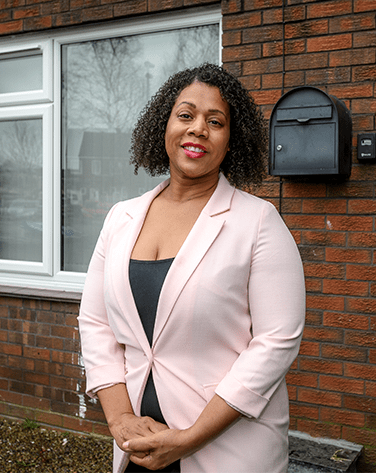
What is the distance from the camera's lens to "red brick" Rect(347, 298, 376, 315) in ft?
9.77

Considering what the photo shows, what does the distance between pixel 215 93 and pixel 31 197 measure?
2.97m

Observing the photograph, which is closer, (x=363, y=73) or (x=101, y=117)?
(x=363, y=73)

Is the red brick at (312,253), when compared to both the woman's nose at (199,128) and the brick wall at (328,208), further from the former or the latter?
the woman's nose at (199,128)

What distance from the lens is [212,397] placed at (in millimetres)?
1535

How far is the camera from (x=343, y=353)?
120 inches

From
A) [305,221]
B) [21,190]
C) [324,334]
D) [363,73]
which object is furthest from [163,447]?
[21,190]

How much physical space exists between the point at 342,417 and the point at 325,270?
0.85 meters

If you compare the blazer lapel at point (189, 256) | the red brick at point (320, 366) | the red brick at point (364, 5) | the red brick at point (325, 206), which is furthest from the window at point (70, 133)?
the blazer lapel at point (189, 256)

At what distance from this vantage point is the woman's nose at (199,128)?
1.65 m

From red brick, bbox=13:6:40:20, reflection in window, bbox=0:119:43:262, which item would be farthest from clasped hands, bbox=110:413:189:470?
red brick, bbox=13:6:40:20

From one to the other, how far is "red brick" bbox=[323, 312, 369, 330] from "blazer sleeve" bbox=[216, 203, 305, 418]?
161 cm

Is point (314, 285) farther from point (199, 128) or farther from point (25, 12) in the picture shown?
point (25, 12)

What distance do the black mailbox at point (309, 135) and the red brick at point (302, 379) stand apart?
1.18 metres

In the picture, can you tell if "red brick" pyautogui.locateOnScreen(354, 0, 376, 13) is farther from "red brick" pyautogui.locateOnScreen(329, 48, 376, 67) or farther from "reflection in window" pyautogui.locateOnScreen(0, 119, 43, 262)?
"reflection in window" pyautogui.locateOnScreen(0, 119, 43, 262)
